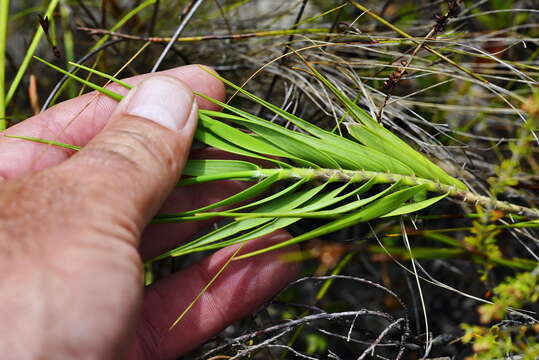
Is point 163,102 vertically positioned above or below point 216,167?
above

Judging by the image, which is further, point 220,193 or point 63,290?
point 220,193

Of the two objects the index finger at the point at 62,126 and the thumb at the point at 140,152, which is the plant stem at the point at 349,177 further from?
the index finger at the point at 62,126

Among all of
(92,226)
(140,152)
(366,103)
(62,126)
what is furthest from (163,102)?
(366,103)

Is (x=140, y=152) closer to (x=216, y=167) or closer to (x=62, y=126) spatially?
(x=216, y=167)

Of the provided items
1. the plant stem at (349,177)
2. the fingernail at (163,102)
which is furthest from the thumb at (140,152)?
the plant stem at (349,177)

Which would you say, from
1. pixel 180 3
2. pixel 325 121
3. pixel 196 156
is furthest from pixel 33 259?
pixel 180 3

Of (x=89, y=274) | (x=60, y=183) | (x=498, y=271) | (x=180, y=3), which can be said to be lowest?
(x=498, y=271)

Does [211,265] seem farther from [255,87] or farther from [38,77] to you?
[38,77]
